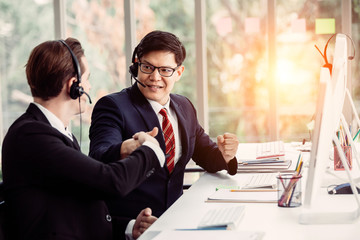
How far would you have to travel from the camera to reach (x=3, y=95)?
537 centimetres

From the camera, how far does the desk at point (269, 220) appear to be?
4.25 ft

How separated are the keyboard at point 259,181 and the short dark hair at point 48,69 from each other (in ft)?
2.78

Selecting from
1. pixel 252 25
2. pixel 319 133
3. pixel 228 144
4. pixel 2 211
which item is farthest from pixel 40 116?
pixel 252 25

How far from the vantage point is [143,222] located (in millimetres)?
1773

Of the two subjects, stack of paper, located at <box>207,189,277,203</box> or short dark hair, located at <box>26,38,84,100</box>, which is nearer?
short dark hair, located at <box>26,38,84,100</box>

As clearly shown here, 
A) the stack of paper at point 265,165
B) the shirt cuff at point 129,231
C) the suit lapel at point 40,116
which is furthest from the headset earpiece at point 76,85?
the stack of paper at point 265,165

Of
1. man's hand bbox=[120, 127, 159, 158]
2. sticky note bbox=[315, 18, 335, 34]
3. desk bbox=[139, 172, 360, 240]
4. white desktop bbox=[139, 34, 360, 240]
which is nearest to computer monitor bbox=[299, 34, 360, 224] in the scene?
white desktop bbox=[139, 34, 360, 240]

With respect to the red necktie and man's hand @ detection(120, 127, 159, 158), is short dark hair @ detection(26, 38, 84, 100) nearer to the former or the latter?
man's hand @ detection(120, 127, 159, 158)

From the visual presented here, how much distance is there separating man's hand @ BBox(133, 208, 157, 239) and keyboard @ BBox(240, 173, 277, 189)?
40 centimetres

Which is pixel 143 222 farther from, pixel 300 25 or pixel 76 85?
pixel 300 25

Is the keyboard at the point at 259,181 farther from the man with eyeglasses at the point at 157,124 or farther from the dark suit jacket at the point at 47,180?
the dark suit jacket at the point at 47,180

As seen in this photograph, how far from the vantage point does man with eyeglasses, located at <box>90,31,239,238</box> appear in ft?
6.87

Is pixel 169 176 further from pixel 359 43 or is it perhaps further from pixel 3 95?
pixel 3 95

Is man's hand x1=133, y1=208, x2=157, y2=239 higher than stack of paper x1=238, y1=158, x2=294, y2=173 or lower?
lower
